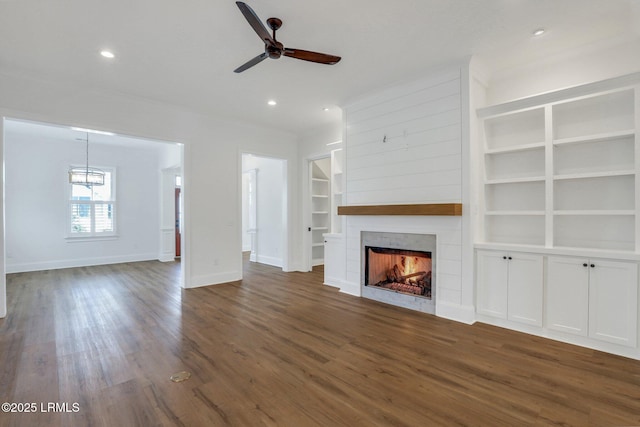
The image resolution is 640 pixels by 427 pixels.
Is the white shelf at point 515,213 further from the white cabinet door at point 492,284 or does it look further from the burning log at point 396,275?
the burning log at point 396,275

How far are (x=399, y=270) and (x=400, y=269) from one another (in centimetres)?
2

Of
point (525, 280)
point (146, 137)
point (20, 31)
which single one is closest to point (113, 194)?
point (146, 137)

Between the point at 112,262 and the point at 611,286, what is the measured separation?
31.5ft

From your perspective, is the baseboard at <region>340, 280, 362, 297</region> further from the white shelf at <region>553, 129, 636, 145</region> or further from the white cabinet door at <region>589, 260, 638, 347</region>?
the white shelf at <region>553, 129, 636, 145</region>

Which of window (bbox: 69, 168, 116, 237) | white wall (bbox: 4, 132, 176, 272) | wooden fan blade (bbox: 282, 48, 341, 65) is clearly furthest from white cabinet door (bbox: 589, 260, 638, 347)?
window (bbox: 69, 168, 116, 237)

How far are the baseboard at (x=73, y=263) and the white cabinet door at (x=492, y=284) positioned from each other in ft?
27.1

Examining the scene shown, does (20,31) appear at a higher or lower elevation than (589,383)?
higher

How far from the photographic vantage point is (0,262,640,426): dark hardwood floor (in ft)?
6.27

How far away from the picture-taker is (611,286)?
2729mm

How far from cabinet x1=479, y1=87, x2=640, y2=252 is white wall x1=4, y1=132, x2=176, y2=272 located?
832 cm

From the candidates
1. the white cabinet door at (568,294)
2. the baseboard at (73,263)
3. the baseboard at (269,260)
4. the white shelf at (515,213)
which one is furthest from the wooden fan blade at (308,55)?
the baseboard at (73,263)

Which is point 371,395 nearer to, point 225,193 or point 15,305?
point 225,193

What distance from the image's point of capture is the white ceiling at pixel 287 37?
2.53 m

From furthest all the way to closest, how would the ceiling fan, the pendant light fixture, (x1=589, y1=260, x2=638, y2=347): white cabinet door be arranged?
the pendant light fixture
(x1=589, y1=260, x2=638, y2=347): white cabinet door
the ceiling fan
